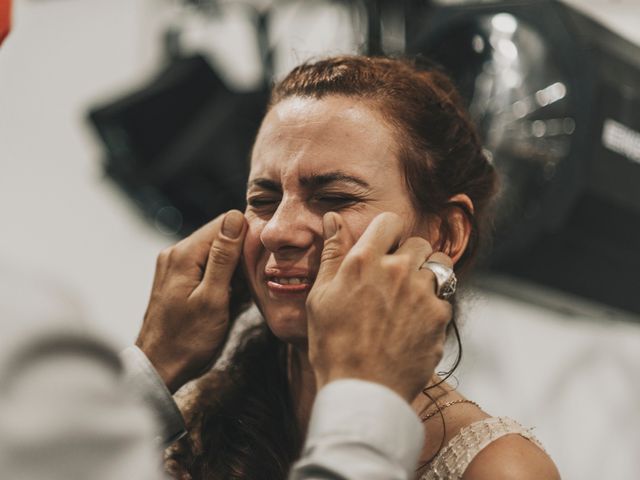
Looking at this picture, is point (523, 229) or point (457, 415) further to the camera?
point (523, 229)

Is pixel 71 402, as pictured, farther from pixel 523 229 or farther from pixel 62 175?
pixel 62 175

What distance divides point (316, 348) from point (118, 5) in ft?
8.82

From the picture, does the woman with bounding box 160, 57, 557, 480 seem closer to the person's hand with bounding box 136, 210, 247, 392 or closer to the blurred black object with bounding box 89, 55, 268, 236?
the person's hand with bounding box 136, 210, 247, 392

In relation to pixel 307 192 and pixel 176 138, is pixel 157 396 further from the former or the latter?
pixel 176 138

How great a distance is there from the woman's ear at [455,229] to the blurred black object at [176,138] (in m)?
1.36

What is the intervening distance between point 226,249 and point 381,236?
0.88 feet

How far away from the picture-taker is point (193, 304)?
3.48 feet

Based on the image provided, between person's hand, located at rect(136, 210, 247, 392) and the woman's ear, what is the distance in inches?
8.8

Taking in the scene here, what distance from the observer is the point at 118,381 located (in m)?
0.52

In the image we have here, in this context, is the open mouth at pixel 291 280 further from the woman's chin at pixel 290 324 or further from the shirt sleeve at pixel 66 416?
the shirt sleeve at pixel 66 416

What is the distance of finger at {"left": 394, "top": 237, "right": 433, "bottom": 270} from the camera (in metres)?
0.82

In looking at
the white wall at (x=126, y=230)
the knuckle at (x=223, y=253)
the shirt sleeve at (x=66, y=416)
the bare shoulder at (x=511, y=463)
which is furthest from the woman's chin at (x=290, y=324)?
the white wall at (x=126, y=230)

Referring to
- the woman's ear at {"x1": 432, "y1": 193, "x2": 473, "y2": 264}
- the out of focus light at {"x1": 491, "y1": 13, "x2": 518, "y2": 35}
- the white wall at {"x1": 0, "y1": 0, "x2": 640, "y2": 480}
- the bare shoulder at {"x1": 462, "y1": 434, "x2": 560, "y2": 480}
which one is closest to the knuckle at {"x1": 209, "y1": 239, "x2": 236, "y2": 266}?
the woman's ear at {"x1": 432, "y1": 193, "x2": 473, "y2": 264}

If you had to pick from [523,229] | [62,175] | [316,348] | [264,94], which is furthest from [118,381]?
[62,175]
